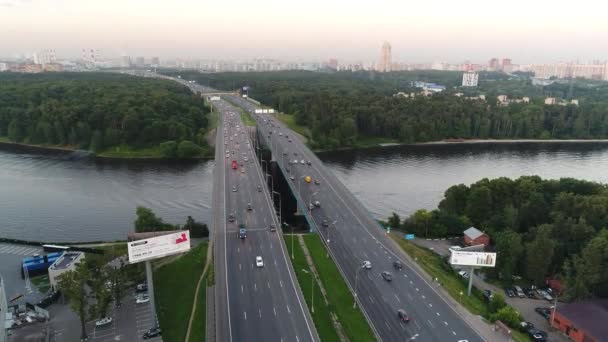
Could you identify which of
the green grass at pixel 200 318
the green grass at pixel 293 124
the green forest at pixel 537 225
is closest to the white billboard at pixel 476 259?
the green forest at pixel 537 225

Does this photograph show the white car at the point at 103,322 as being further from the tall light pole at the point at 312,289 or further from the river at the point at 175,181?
the river at the point at 175,181

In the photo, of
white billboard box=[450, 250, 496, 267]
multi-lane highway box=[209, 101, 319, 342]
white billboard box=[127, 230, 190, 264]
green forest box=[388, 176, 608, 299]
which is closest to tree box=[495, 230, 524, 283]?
green forest box=[388, 176, 608, 299]

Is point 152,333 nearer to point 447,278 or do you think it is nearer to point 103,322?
point 103,322

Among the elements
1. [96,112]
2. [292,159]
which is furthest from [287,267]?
[96,112]

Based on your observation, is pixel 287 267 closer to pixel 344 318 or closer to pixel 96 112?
pixel 344 318

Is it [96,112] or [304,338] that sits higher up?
[96,112]

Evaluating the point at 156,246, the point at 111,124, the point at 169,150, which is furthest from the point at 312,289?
the point at 111,124
